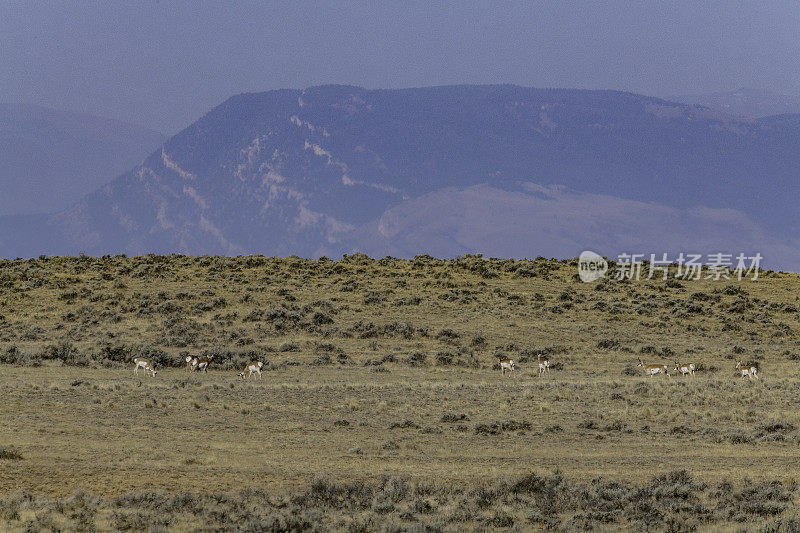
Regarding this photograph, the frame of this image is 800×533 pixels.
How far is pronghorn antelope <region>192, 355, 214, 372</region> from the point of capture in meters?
31.0

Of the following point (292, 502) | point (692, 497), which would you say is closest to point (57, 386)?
point (292, 502)

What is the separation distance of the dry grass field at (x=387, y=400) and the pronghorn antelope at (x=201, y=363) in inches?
23.3

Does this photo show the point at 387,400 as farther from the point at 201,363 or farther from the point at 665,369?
the point at 665,369

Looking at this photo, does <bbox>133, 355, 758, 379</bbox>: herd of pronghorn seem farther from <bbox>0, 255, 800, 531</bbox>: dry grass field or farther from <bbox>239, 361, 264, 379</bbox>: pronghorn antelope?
<bbox>0, 255, 800, 531</bbox>: dry grass field

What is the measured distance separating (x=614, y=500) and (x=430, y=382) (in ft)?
48.1

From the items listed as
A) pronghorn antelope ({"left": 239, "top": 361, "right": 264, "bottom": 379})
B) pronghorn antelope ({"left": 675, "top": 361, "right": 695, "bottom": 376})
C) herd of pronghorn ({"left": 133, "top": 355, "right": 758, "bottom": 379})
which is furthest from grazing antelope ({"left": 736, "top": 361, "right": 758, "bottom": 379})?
pronghorn antelope ({"left": 239, "top": 361, "right": 264, "bottom": 379})

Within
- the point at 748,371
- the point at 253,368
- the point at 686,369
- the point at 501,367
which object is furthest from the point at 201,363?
the point at 748,371

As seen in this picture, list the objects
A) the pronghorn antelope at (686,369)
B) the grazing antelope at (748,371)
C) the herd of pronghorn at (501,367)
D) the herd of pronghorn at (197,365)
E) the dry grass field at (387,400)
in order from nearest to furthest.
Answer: the dry grass field at (387,400) < the herd of pronghorn at (197,365) < the herd of pronghorn at (501,367) < the grazing antelope at (748,371) < the pronghorn antelope at (686,369)

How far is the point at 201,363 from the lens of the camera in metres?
31.3

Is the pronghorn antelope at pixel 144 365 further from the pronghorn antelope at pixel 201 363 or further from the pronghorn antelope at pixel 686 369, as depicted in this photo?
the pronghorn antelope at pixel 686 369

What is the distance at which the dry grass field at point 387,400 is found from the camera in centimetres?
1451

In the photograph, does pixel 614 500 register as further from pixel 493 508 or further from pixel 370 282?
pixel 370 282

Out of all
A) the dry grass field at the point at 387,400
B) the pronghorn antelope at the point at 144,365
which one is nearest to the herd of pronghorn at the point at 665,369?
the dry grass field at the point at 387,400

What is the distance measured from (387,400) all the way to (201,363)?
29.6 feet
